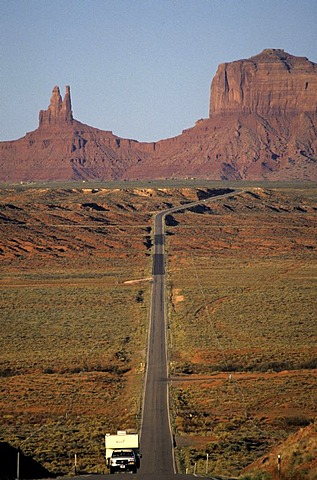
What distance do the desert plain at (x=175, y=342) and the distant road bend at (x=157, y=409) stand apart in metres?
0.39

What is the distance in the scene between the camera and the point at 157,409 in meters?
37.9

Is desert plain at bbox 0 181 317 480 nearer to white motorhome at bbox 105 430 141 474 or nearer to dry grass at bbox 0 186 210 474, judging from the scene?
dry grass at bbox 0 186 210 474

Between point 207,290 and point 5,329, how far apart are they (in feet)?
66.5

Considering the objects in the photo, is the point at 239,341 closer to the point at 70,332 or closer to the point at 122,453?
the point at 70,332

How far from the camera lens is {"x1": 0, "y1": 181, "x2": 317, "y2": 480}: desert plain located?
3272 cm

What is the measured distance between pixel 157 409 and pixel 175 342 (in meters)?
14.7

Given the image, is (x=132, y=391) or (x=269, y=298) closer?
(x=132, y=391)

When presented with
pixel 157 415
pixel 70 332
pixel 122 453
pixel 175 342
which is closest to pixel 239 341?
pixel 175 342

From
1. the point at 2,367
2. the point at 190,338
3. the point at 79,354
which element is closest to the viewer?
the point at 2,367

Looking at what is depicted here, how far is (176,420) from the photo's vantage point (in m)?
35.7

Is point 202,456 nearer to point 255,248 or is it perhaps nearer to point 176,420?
point 176,420

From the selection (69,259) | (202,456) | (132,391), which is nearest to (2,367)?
(132,391)

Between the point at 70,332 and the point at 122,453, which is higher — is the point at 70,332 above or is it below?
below

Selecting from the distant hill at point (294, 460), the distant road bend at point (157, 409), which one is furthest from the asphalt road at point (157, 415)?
the distant hill at point (294, 460)
